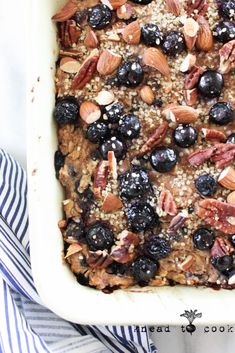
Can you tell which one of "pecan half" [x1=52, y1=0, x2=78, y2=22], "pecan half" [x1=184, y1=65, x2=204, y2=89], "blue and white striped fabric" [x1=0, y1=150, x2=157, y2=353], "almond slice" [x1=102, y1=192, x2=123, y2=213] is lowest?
"blue and white striped fabric" [x1=0, y1=150, x2=157, y2=353]

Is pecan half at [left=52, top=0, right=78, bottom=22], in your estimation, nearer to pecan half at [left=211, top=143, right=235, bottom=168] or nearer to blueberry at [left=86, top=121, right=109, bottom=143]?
blueberry at [left=86, top=121, right=109, bottom=143]

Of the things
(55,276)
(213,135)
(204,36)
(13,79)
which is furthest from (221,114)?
(13,79)

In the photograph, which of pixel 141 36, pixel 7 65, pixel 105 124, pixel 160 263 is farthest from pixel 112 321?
pixel 7 65

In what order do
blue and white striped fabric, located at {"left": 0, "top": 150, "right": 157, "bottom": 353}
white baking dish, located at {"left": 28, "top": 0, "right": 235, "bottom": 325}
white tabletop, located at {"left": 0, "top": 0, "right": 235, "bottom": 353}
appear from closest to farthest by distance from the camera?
white baking dish, located at {"left": 28, "top": 0, "right": 235, "bottom": 325} < blue and white striped fabric, located at {"left": 0, "top": 150, "right": 157, "bottom": 353} < white tabletop, located at {"left": 0, "top": 0, "right": 235, "bottom": 353}

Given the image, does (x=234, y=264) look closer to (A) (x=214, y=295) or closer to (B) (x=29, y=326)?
(A) (x=214, y=295)

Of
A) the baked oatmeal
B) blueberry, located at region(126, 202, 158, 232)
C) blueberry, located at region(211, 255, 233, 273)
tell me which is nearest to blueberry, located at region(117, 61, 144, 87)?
the baked oatmeal

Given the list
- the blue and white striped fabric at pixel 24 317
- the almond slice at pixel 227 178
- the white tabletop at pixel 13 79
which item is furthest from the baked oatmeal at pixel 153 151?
the white tabletop at pixel 13 79

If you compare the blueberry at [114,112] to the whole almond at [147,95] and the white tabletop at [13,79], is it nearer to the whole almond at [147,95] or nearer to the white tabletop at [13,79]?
the whole almond at [147,95]
